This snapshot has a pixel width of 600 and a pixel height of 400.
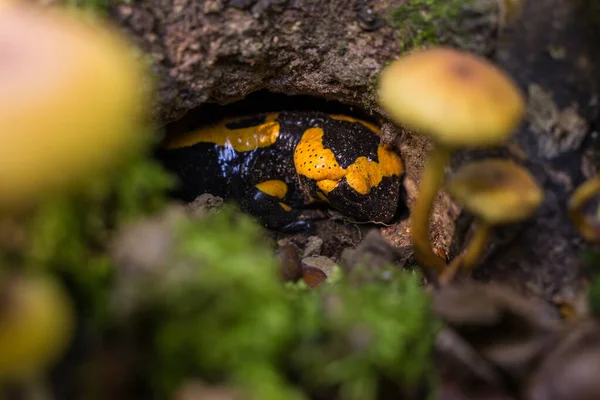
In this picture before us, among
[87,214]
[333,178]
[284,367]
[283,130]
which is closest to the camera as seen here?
[87,214]

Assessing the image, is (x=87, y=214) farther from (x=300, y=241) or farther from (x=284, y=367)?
(x=300, y=241)

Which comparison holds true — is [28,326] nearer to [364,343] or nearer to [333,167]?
[364,343]

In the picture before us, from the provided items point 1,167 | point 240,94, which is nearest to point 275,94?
point 240,94

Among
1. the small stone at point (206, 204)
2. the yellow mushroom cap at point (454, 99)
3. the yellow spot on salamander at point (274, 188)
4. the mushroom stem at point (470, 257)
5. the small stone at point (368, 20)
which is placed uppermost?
the yellow mushroom cap at point (454, 99)

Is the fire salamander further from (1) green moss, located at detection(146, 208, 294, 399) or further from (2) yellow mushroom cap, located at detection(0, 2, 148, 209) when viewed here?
(2) yellow mushroom cap, located at detection(0, 2, 148, 209)

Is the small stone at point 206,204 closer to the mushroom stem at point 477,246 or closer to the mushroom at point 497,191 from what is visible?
the mushroom stem at point 477,246

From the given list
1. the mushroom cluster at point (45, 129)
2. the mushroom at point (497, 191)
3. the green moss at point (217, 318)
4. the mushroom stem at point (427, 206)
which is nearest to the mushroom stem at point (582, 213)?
the mushroom at point (497, 191)

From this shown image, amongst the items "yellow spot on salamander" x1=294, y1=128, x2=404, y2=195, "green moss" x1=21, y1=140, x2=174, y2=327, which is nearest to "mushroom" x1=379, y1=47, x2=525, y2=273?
"green moss" x1=21, y1=140, x2=174, y2=327
